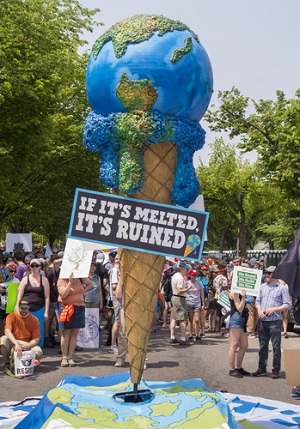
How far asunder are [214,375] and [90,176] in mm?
19315

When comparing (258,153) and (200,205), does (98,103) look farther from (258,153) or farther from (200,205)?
(258,153)

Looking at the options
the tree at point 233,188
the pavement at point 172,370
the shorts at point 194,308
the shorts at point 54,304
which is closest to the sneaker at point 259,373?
the pavement at point 172,370

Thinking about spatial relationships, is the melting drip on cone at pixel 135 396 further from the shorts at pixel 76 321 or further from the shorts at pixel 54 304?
the shorts at pixel 54 304

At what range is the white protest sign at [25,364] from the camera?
9.58 metres

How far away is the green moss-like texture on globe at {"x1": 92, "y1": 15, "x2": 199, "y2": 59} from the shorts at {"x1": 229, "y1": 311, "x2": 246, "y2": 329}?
5.26 metres

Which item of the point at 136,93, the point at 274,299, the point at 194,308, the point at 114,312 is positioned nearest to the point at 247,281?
the point at 274,299

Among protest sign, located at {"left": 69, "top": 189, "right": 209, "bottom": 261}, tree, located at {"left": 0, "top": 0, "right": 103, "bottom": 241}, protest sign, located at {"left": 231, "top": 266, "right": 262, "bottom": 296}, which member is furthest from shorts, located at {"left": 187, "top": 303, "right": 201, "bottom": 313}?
protest sign, located at {"left": 69, "top": 189, "right": 209, "bottom": 261}

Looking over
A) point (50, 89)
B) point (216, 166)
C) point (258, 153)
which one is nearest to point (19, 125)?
point (50, 89)

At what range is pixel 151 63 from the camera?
5496 millimetres

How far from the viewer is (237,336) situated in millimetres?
9703

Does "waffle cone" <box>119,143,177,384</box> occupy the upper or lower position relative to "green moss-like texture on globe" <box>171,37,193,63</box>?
lower

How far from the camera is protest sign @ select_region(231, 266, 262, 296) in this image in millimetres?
10047

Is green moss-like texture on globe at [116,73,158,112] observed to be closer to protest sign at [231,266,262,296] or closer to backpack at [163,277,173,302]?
protest sign at [231,266,262,296]

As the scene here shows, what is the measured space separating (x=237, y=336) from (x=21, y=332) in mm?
3407
